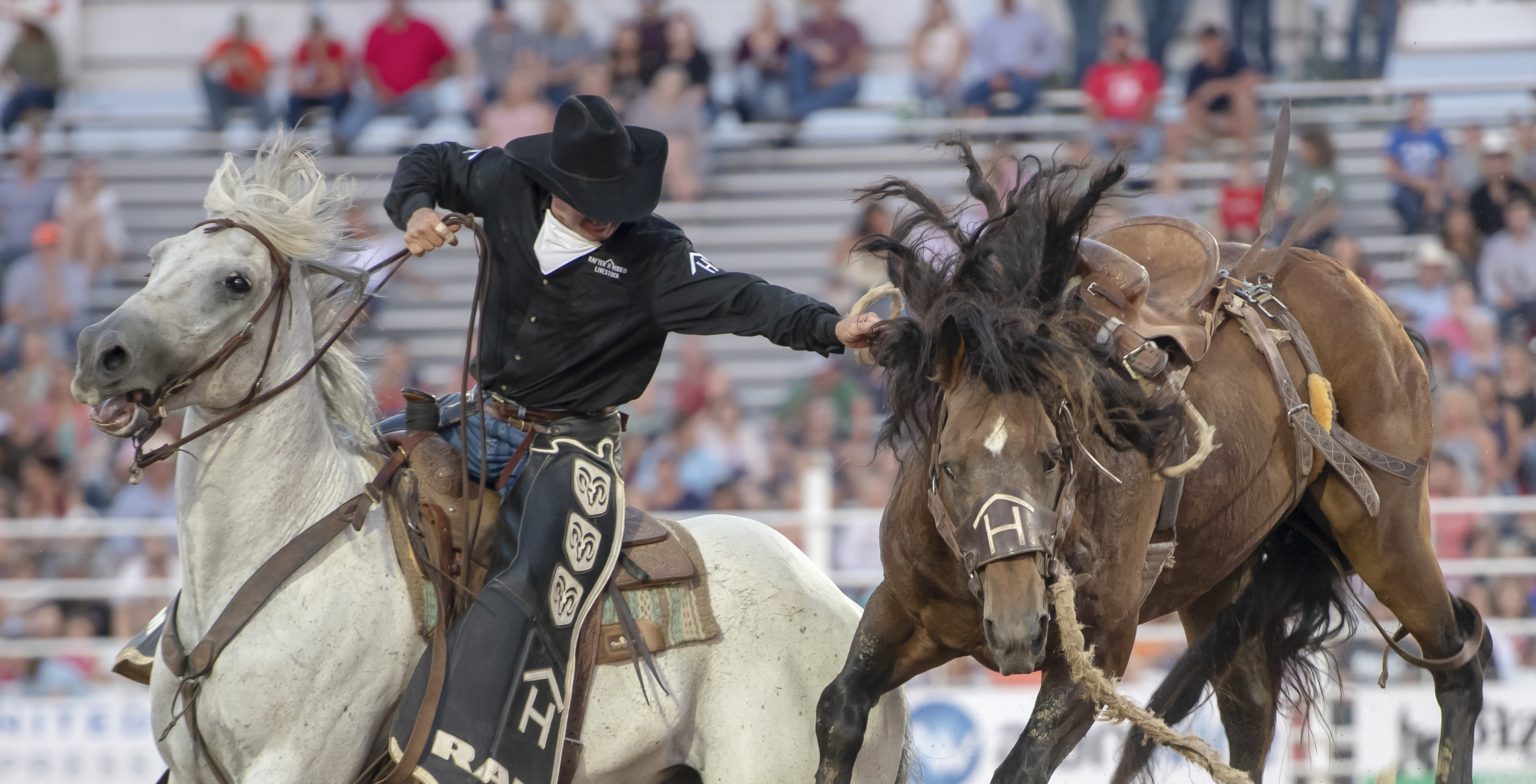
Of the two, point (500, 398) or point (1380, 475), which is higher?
point (500, 398)

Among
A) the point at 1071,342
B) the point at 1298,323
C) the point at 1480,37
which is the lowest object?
the point at 1480,37

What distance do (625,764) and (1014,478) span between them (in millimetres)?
1402

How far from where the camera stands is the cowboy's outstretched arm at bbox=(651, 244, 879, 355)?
4340 mm

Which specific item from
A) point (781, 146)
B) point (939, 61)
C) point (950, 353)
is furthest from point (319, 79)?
point (950, 353)

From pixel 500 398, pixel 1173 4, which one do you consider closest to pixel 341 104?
pixel 1173 4

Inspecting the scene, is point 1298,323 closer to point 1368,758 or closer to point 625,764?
point 625,764

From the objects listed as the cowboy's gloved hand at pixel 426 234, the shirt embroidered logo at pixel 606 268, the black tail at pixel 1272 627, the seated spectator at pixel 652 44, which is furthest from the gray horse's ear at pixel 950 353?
the seated spectator at pixel 652 44

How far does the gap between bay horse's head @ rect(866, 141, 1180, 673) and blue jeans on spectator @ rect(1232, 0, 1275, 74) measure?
8482 millimetres

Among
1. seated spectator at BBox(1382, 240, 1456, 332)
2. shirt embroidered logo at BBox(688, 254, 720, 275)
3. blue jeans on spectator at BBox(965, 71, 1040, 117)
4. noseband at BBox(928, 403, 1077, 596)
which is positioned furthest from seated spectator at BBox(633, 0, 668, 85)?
noseband at BBox(928, 403, 1077, 596)

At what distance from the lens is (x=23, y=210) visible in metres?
12.3

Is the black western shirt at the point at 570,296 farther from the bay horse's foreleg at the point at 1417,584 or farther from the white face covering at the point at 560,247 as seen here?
the bay horse's foreleg at the point at 1417,584

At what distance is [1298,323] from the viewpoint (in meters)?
5.13

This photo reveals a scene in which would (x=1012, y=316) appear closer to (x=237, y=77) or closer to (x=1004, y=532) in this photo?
(x=1004, y=532)

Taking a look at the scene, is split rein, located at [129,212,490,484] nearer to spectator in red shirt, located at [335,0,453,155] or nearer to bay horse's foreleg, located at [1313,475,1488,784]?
bay horse's foreleg, located at [1313,475,1488,784]
